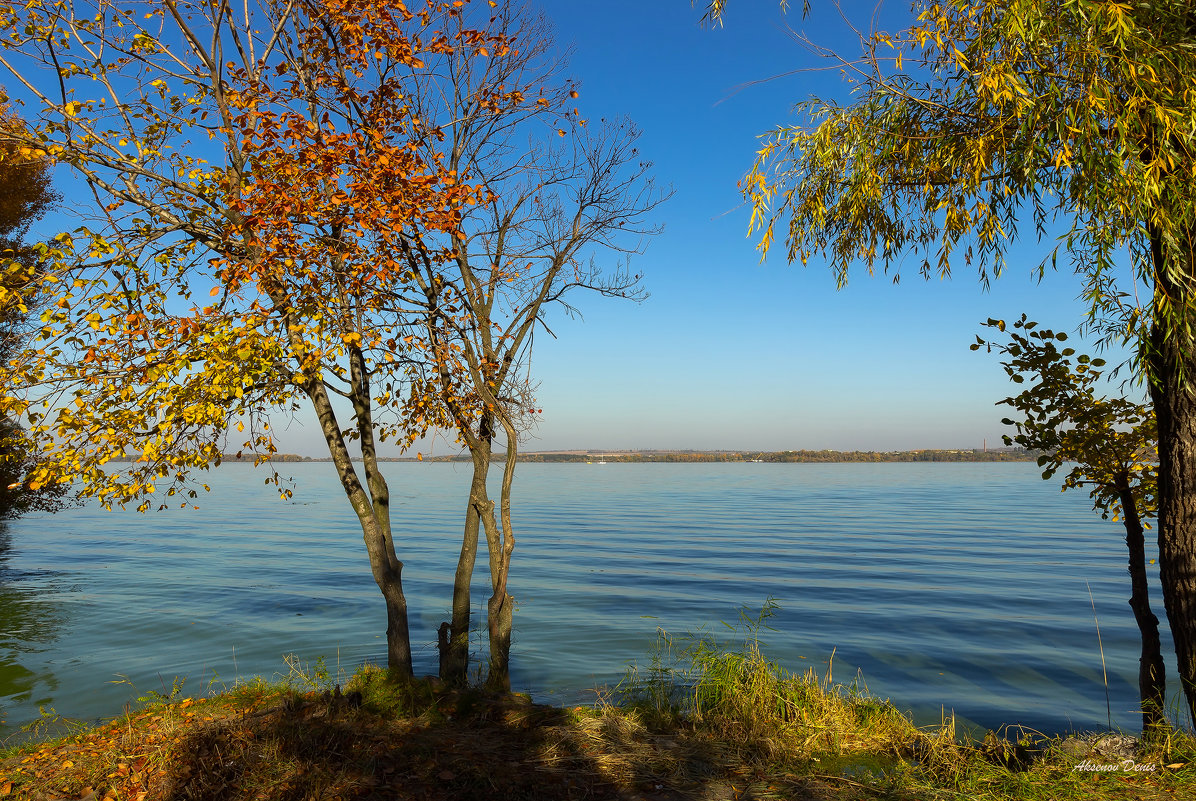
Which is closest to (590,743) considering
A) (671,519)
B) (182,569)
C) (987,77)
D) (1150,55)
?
(987,77)

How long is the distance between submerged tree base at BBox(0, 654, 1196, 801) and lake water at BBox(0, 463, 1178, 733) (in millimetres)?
2174

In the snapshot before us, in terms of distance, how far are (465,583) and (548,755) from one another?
366cm

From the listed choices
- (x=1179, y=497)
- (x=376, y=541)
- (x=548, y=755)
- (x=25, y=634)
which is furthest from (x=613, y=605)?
(x=1179, y=497)

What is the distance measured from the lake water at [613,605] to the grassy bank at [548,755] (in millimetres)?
2187

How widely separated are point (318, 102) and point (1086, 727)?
12.7m

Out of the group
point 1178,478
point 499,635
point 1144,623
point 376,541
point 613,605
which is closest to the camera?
point 1178,478

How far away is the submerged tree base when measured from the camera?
5.46 meters

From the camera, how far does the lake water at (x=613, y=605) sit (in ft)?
41.8

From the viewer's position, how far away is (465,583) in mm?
9594

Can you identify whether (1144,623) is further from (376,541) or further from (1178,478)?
(376,541)

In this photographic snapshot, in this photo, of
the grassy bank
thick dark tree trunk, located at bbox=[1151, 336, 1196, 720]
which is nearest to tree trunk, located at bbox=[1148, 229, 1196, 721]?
thick dark tree trunk, located at bbox=[1151, 336, 1196, 720]

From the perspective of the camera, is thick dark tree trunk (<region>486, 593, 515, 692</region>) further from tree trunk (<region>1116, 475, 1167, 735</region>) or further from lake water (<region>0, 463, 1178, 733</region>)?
tree trunk (<region>1116, 475, 1167, 735</region>)

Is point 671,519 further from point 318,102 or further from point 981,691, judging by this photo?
point 318,102

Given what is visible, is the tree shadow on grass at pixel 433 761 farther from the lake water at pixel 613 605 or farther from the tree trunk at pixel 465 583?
the lake water at pixel 613 605
